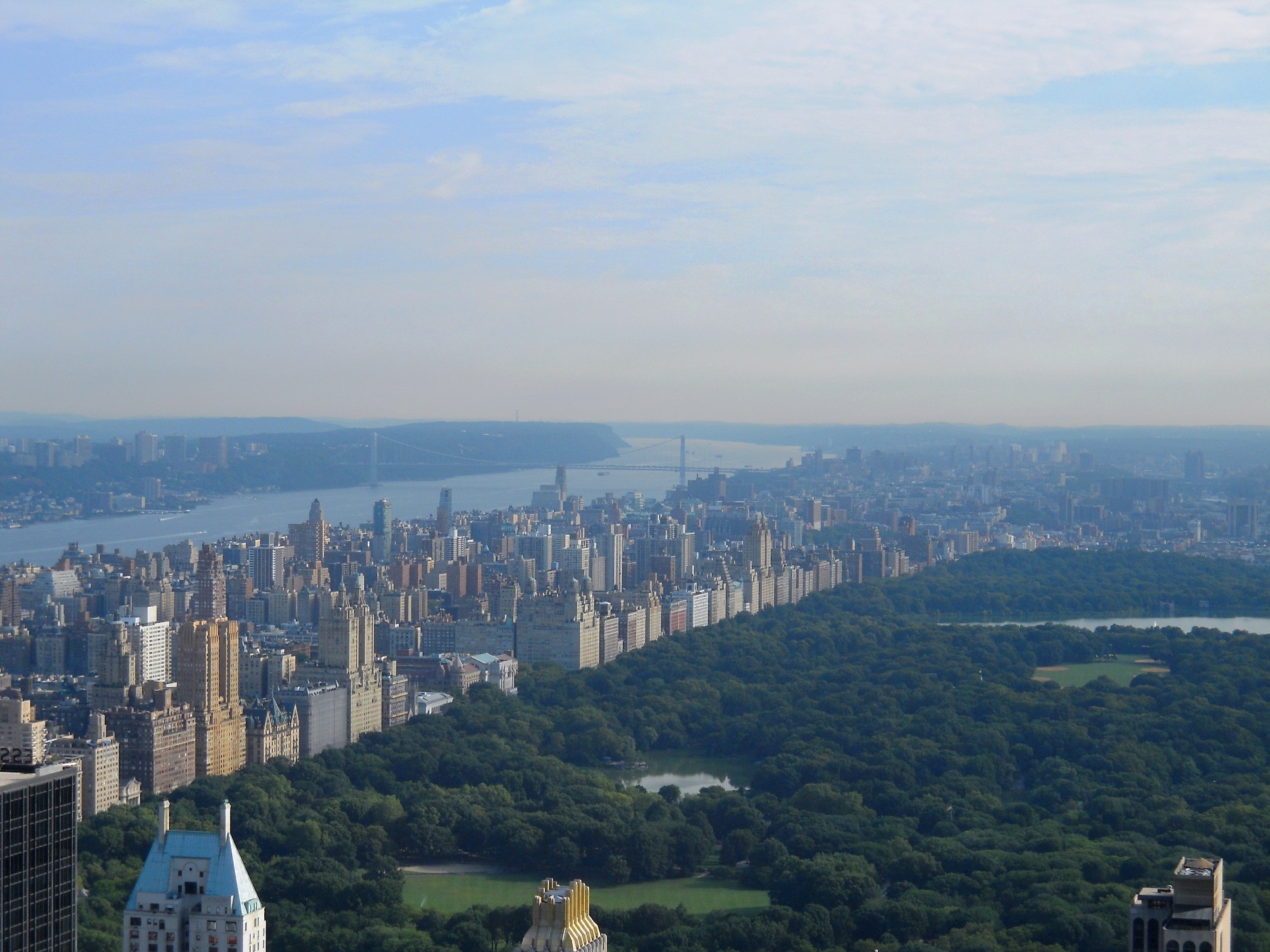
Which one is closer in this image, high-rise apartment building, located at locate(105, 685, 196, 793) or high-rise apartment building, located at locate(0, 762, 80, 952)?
high-rise apartment building, located at locate(0, 762, 80, 952)

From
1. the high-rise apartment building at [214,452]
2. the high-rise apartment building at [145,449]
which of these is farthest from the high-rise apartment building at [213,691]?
the high-rise apartment building at [214,452]

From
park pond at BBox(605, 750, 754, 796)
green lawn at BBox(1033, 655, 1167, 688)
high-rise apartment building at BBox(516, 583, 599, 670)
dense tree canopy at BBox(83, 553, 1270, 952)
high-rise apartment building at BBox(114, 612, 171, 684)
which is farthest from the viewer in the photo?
high-rise apartment building at BBox(516, 583, 599, 670)

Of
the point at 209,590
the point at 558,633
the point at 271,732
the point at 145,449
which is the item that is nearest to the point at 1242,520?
→ the point at 558,633

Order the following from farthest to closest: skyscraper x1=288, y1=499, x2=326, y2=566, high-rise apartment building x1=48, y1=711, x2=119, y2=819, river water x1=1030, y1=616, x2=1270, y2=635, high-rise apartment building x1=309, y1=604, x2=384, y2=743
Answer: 1. skyscraper x1=288, y1=499, x2=326, y2=566
2. river water x1=1030, y1=616, x2=1270, y2=635
3. high-rise apartment building x1=309, y1=604, x2=384, y2=743
4. high-rise apartment building x1=48, y1=711, x2=119, y2=819

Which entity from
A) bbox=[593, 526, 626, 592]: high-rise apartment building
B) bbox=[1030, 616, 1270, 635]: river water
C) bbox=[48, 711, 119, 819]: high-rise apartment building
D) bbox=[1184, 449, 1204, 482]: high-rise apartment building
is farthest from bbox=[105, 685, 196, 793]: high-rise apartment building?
bbox=[1184, 449, 1204, 482]: high-rise apartment building

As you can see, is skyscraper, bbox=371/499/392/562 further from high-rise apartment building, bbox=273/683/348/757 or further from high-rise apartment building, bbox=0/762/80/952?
high-rise apartment building, bbox=0/762/80/952

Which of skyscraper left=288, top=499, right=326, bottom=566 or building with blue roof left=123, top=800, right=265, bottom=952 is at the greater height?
building with blue roof left=123, top=800, right=265, bottom=952
